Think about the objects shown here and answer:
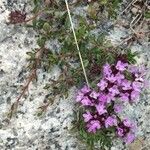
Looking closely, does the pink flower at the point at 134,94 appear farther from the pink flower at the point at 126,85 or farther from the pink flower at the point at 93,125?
the pink flower at the point at 93,125

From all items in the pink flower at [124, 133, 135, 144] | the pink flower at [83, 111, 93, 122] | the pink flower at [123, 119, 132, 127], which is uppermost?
the pink flower at [83, 111, 93, 122]

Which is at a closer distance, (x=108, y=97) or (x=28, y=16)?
(x=108, y=97)

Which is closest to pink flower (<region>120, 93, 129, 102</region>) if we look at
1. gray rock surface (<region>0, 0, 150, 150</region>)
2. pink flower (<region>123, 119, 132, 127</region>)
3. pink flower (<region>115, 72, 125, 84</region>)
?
pink flower (<region>115, 72, 125, 84</region>)

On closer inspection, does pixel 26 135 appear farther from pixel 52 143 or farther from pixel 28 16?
pixel 28 16

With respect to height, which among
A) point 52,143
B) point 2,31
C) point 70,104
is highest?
point 2,31

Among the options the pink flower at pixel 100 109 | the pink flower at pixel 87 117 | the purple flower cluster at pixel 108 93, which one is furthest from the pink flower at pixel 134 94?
the pink flower at pixel 87 117

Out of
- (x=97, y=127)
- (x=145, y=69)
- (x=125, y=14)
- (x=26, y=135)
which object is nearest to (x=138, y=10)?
(x=125, y=14)

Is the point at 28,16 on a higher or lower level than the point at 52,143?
higher

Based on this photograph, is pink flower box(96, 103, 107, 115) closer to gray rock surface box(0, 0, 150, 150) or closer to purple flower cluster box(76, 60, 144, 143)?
purple flower cluster box(76, 60, 144, 143)

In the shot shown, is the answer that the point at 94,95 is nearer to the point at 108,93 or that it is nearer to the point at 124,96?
the point at 108,93
